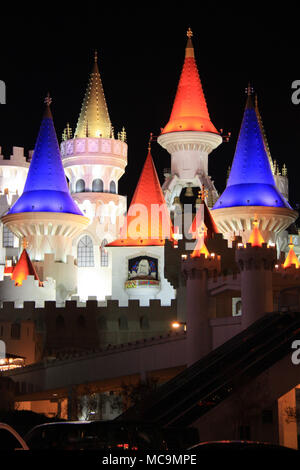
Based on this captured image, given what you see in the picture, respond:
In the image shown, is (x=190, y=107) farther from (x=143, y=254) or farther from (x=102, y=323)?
(x=102, y=323)

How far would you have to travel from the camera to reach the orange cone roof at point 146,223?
58688 mm

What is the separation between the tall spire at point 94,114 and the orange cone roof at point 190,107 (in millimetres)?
4058

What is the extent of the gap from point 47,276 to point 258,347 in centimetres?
Result: 2522

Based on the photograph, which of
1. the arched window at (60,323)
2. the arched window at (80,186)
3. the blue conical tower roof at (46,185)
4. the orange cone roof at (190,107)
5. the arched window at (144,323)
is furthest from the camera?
the arched window at (80,186)

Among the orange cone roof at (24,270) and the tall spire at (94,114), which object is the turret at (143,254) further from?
the tall spire at (94,114)

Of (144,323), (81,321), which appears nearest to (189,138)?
(144,323)

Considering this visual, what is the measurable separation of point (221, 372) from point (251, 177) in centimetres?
2484

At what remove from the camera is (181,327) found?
49.3 metres

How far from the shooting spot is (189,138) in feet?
214

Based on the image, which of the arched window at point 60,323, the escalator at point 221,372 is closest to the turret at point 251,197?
the arched window at point 60,323

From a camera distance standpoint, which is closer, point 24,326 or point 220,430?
point 220,430

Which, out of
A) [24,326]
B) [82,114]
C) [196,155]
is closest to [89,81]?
[82,114]

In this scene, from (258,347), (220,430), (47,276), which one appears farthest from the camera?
(47,276)

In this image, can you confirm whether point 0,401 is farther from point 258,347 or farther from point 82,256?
point 82,256
